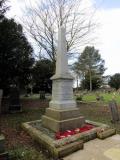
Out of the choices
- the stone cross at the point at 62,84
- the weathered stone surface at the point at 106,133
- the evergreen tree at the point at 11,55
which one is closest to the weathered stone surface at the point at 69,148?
the weathered stone surface at the point at 106,133

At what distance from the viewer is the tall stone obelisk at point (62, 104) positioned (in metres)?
6.89

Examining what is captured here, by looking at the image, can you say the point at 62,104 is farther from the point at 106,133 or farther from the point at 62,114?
the point at 106,133

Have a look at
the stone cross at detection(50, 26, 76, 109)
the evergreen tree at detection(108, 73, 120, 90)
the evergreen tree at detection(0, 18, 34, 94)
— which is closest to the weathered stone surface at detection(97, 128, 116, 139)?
the stone cross at detection(50, 26, 76, 109)

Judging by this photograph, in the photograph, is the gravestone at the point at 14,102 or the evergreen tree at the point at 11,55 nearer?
the gravestone at the point at 14,102

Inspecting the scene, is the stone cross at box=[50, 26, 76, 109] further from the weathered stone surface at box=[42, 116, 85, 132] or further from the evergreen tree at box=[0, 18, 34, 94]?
the evergreen tree at box=[0, 18, 34, 94]

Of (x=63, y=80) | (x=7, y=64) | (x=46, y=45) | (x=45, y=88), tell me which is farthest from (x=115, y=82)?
(x=63, y=80)

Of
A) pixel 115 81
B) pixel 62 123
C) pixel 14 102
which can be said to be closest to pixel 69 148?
pixel 62 123

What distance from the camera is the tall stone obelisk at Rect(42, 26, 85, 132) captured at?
6887 millimetres

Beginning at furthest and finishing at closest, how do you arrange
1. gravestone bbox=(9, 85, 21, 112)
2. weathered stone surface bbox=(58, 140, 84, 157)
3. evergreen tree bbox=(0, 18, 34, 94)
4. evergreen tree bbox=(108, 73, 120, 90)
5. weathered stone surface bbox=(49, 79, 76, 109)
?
evergreen tree bbox=(108, 73, 120, 90)
evergreen tree bbox=(0, 18, 34, 94)
gravestone bbox=(9, 85, 21, 112)
weathered stone surface bbox=(49, 79, 76, 109)
weathered stone surface bbox=(58, 140, 84, 157)

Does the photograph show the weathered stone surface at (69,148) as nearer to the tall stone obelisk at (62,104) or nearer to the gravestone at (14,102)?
the tall stone obelisk at (62,104)

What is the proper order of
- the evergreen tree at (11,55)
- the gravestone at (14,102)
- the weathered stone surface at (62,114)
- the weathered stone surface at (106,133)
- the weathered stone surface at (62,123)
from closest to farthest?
the weathered stone surface at (106,133) → the weathered stone surface at (62,123) → the weathered stone surface at (62,114) → the gravestone at (14,102) → the evergreen tree at (11,55)

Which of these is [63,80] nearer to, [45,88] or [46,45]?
[46,45]

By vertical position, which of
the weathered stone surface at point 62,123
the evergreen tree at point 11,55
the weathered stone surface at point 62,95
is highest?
the evergreen tree at point 11,55

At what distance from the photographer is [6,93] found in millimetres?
16953
